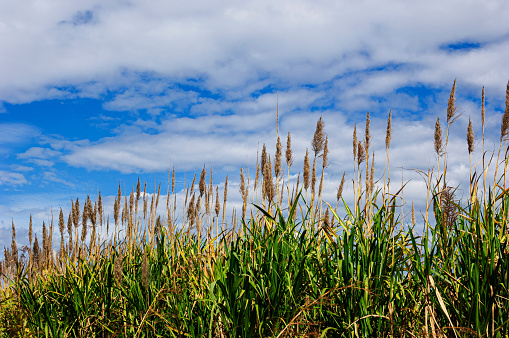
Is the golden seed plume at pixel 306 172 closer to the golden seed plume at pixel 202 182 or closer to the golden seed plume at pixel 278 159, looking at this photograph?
the golden seed plume at pixel 278 159

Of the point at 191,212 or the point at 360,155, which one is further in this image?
the point at 191,212

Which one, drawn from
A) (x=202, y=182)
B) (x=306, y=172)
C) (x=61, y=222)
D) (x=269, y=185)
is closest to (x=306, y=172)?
(x=306, y=172)

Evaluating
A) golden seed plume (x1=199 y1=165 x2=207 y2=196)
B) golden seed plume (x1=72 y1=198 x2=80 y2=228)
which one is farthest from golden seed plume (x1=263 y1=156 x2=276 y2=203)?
golden seed plume (x1=72 y1=198 x2=80 y2=228)

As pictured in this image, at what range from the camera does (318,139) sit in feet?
12.1

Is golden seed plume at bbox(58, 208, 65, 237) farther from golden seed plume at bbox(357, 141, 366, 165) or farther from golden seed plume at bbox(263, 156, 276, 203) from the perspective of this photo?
golden seed plume at bbox(357, 141, 366, 165)

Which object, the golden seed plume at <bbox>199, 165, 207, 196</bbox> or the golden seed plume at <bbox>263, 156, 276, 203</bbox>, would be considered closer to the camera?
the golden seed plume at <bbox>263, 156, 276, 203</bbox>

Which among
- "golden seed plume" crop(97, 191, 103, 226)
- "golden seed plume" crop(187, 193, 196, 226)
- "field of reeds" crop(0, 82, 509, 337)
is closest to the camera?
"field of reeds" crop(0, 82, 509, 337)

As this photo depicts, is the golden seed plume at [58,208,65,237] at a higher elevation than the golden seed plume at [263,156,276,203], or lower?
lower

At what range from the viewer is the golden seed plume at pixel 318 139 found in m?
3.64

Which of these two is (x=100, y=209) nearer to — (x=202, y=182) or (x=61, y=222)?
(x=61, y=222)

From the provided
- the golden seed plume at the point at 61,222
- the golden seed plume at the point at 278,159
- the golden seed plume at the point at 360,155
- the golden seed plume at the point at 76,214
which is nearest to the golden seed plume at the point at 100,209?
the golden seed plume at the point at 76,214

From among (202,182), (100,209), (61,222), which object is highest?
(202,182)

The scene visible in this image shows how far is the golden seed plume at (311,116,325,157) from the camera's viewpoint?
143 inches

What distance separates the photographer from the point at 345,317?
248 centimetres
